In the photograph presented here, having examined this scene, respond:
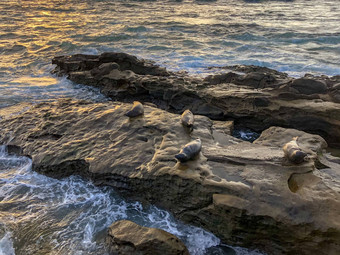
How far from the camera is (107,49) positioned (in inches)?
680

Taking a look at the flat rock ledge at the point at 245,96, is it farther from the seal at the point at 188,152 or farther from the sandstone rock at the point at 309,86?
the seal at the point at 188,152

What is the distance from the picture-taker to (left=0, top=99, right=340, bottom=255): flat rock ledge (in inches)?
175

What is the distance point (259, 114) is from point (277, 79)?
2.34 metres

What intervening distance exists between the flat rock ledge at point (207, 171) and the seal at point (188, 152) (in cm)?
15

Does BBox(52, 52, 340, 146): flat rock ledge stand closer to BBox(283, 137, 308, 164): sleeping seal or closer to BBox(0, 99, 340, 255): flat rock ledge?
BBox(0, 99, 340, 255): flat rock ledge

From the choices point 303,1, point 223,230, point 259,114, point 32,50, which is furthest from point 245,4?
point 223,230

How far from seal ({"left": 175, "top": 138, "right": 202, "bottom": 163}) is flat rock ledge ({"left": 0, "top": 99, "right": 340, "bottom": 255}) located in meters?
0.15

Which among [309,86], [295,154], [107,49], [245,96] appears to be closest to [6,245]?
[295,154]

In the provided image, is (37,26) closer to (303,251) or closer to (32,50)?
(32,50)

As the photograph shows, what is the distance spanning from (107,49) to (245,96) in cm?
1128

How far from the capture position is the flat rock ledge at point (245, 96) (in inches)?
301

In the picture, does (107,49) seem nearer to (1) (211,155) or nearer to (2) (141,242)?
(1) (211,155)

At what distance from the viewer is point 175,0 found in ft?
116

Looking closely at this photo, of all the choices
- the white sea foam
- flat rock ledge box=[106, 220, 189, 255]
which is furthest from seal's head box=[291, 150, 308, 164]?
the white sea foam
